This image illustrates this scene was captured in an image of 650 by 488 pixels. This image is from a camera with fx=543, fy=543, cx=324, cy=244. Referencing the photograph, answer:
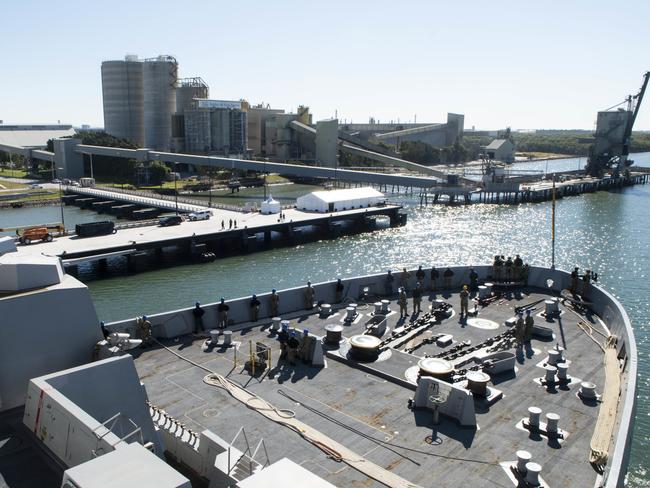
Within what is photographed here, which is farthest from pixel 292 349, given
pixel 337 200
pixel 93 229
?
pixel 337 200

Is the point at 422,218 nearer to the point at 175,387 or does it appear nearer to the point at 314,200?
the point at 314,200

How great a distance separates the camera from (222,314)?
869 inches

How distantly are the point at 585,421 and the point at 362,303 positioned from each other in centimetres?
1218

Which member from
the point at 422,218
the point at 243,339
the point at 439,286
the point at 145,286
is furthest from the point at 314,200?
the point at 243,339

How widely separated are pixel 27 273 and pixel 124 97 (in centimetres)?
19699

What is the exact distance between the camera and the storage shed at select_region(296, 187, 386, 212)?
7981cm

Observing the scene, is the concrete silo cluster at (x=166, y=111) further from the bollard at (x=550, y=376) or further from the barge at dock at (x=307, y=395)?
the bollard at (x=550, y=376)

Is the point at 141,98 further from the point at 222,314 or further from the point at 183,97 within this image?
the point at 222,314

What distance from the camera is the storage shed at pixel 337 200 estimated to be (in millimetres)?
79812

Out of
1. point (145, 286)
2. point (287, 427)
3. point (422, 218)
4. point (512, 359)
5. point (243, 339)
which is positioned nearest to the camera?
point (287, 427)

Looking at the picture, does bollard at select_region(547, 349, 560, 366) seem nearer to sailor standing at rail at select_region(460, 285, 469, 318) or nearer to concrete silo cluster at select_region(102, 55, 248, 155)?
sailor standing at rail at select_region(460, 285, 469, 318)

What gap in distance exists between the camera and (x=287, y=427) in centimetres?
1472

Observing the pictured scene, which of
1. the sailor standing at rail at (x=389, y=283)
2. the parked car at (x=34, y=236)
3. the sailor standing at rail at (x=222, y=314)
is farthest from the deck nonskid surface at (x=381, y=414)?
the parked car at (x=34, y=236)

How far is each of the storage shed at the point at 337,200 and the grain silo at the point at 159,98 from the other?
368ft
